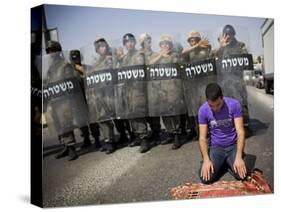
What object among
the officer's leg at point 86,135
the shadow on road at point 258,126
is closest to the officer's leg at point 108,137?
the officer's leg at point 86,135

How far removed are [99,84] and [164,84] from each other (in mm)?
857

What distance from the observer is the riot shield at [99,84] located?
16.6ft

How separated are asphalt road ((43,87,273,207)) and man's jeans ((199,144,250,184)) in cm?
9

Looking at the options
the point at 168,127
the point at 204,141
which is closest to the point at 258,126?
the point at 204,141

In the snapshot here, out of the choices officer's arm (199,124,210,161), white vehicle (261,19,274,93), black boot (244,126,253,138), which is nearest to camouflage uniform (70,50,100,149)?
officer's arm (199,124,210,161)

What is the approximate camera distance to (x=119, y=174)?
16.6 feet

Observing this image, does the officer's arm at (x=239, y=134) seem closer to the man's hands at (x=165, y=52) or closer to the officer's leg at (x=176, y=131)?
the officer's leg at (x=176, y=131)

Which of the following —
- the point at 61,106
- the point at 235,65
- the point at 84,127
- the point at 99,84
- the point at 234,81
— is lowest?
the point at 84,127

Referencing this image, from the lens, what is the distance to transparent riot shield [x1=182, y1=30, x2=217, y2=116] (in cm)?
533

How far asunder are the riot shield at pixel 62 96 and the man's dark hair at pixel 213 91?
165 centimetres

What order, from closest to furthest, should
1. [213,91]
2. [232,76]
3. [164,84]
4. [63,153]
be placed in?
[63,153] < [164,84] < [213,91] < [232,76]

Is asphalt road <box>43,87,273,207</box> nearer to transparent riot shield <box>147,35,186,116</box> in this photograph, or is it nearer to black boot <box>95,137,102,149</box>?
black boot <box>95,137,102,149</box>

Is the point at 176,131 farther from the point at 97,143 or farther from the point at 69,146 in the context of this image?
the point at 69,146

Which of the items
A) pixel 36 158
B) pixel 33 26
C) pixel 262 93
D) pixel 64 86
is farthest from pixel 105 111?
pixel 262 93
